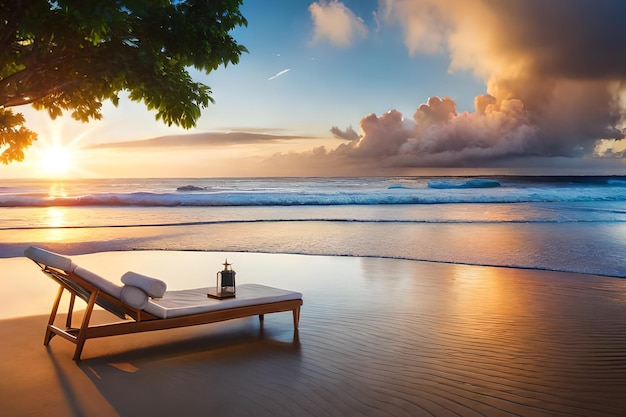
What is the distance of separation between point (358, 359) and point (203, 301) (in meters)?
1.35

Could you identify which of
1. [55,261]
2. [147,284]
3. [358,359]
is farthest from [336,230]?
[55,261]

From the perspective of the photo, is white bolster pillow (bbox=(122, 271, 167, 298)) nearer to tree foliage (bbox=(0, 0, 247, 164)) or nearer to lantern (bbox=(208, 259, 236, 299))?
lantern (bbox=(208, 259, 236, 299))

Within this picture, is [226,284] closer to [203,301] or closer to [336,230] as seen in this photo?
[203,301]

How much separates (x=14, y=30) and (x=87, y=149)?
39.3 m

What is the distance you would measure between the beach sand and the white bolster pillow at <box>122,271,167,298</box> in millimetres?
505

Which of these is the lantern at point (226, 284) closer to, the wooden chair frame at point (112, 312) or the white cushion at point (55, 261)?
the wooden chair frame at point (112, 312)

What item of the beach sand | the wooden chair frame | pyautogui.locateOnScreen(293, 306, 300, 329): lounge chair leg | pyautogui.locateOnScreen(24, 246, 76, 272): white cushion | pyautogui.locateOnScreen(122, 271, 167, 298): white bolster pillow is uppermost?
pyautogui.locateOnScreen(24, 246, 76, 272): white cushion

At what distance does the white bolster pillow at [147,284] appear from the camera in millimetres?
4309

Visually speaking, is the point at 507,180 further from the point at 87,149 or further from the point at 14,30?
the point at 14,30

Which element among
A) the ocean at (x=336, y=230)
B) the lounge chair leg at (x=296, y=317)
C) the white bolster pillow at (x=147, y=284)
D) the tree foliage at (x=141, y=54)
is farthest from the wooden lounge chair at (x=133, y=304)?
the ocean at (x=336, y=230)

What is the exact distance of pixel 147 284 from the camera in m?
4.31

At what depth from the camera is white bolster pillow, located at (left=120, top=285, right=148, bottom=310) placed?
4277 millimetres

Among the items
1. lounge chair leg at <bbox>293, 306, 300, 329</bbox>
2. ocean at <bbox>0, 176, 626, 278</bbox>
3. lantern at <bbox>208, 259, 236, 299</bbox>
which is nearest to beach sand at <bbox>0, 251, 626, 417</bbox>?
lounge chair leg at <bbox>293, 306, 300, 329</bbox>

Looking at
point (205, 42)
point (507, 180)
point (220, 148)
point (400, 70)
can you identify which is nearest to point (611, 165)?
point (507, 180)
